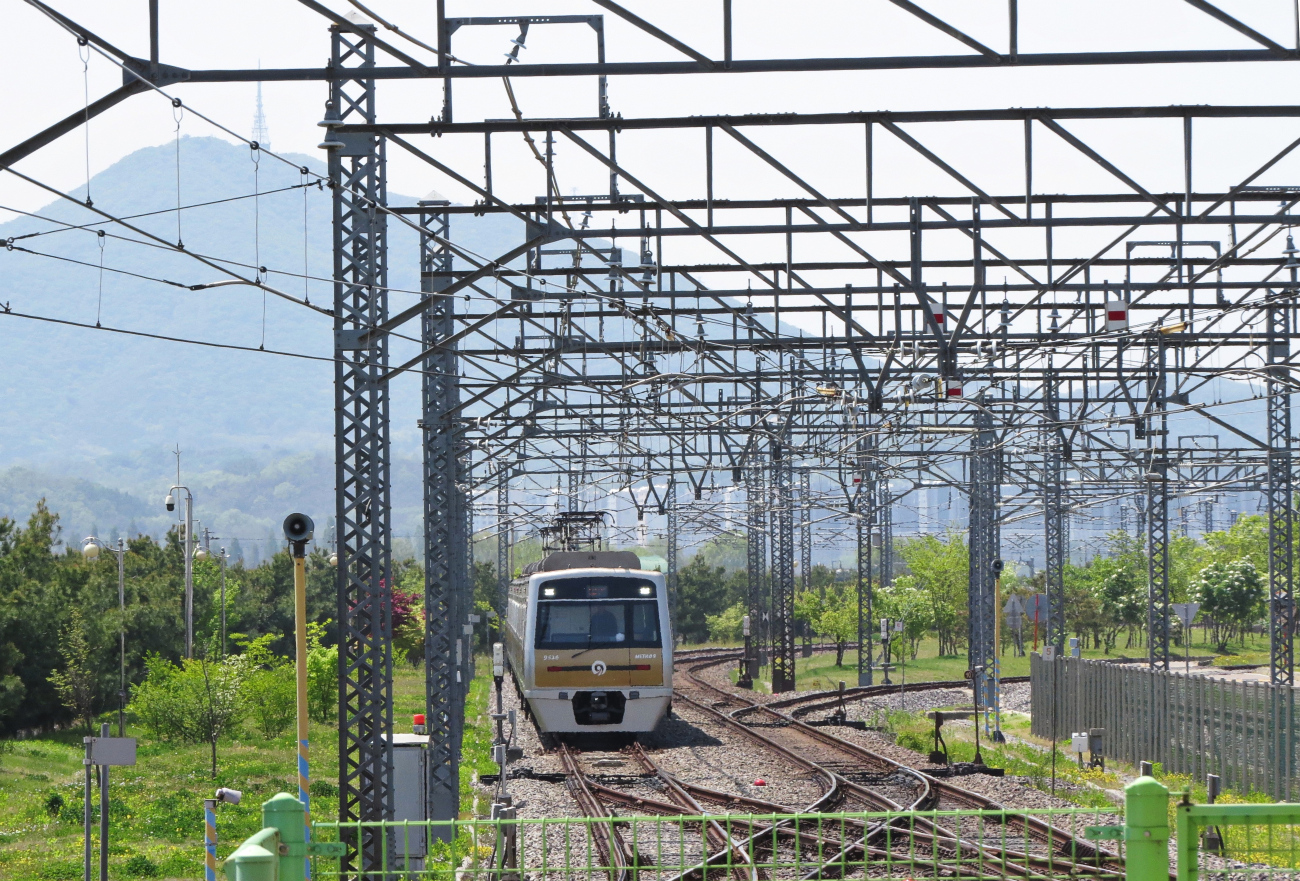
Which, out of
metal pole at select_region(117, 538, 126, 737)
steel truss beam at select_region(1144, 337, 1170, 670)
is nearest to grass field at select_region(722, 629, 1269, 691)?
steel truss beam at select_region(1144, 337, 1170, 670)

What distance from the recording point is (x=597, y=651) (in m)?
25.7

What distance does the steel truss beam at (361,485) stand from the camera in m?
12.8

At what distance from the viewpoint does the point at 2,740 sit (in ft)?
116

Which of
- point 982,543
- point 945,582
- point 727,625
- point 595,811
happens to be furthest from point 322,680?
point 727,625

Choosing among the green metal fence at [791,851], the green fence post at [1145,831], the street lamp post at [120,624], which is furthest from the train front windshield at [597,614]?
the green fence post at [1145,831]

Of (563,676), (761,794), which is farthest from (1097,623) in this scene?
(761,794)

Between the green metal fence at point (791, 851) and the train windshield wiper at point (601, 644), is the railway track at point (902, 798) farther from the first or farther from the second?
the train windshield wiper at point (601, 644)

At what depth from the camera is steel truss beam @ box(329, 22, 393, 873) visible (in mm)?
12797

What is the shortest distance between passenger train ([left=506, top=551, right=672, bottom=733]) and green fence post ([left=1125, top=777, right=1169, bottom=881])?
19092mm

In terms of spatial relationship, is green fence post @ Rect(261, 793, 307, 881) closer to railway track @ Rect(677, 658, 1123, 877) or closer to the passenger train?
railway track @ Rect(677, 658, 1123, 877)

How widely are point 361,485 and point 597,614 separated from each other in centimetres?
1321

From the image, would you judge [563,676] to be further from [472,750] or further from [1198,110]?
[1198,110]

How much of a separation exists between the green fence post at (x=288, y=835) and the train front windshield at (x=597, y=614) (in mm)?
19123

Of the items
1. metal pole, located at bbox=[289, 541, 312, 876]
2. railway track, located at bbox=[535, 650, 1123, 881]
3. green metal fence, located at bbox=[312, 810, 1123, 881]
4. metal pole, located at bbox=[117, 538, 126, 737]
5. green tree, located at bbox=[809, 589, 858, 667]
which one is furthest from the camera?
green tree, located at bbox=[809, 589, 858, 667]
